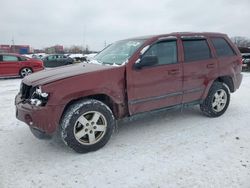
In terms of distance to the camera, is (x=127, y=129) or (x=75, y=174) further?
(x=127, y=129)

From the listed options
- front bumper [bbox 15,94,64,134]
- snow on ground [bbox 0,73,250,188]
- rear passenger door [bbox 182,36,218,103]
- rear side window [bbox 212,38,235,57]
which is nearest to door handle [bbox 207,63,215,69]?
rear passenger door [bbox 182,36,218,103]

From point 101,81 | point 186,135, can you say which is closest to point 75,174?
point 101,81

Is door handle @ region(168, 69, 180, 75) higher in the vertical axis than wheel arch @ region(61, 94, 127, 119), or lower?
higher

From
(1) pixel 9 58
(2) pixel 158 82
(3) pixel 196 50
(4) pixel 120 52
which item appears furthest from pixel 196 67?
(1) pixel 9 58

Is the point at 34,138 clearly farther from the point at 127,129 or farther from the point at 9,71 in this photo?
the point at 9,71

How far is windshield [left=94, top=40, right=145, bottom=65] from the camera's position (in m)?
4.31

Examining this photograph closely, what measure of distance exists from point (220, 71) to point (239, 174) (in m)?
2.69

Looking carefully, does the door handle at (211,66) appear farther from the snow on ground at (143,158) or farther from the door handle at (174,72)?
the snow on ground at (143,158)

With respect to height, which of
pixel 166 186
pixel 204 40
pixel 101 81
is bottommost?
pixel 166 186

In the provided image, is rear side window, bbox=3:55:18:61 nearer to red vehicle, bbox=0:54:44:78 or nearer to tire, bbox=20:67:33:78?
red vehicle, bbox=0:54:44:78

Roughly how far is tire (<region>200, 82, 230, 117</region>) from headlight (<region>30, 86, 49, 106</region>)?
3.22 metres

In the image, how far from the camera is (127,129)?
15.8 ft

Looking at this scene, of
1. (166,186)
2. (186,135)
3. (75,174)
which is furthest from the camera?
(186,135)

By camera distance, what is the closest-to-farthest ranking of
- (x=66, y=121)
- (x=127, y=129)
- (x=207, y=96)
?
(x=66, y=121), (x=127, y=129), (x=207, y=96)
